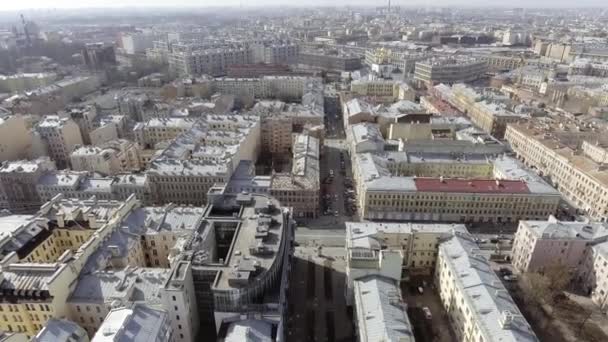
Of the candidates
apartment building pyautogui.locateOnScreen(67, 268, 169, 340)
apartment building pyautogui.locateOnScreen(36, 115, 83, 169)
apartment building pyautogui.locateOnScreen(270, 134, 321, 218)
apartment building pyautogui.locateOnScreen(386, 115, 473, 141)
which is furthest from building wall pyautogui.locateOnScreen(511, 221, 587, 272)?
apartment building pyautogui.locateOnScreen(36, 115, 83, 169)

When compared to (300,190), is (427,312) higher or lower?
lower

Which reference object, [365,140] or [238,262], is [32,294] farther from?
[365,140]

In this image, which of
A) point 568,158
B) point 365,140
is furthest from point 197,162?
point 568,158

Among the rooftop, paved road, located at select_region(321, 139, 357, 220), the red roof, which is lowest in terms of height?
paved road, located at select_region(321, 139, 357, 220)

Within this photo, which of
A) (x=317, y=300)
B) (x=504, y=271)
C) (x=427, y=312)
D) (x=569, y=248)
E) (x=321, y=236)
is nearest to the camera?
(x=427, y=312)

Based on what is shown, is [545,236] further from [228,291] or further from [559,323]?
[228,291]

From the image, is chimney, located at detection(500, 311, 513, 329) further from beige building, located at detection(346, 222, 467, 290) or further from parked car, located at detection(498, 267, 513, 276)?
parked car, located at detection(498, 267, 513, 276)

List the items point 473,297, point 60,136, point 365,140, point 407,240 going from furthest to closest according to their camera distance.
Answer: point 60,136, point 365,140, point 407,240, point 473,297
